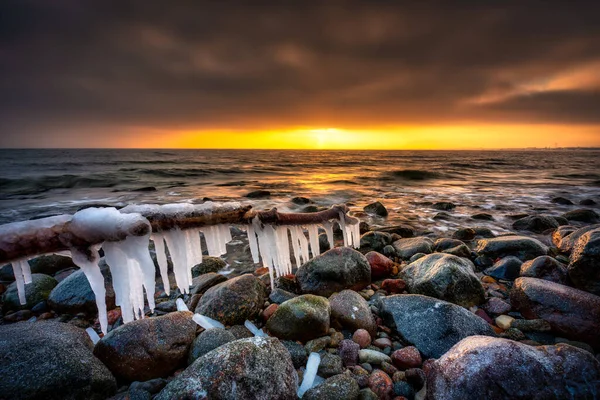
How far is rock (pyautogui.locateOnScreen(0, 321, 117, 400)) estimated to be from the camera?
254 centimetres

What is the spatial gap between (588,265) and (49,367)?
23.9 ft

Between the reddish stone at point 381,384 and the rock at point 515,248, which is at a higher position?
the rock at point 515,248

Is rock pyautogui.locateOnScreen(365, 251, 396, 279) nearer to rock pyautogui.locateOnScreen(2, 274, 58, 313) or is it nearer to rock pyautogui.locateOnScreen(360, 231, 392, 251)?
rock pyautogui.locateOnScreen(360, 231, 392, 251)

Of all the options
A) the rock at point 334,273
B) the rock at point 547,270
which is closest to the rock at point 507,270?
the rock at point 547,270

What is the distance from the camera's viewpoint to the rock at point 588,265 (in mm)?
4289

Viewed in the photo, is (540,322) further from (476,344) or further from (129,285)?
(129,285)

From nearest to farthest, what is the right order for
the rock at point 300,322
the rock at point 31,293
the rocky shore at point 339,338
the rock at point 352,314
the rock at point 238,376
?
1. the rock at point 238,376
2. the rocky shore at point 339,338
3. the rock at point 300,322
4. the rock at point 352,314
5. the rock at point 31,293

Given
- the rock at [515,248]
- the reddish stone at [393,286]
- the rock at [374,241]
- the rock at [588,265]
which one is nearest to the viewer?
the rock at [588,265]

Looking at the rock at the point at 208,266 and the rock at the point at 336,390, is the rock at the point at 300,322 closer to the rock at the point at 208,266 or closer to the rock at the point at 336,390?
the rock at the point at 336,390

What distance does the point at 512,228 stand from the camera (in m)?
10.6

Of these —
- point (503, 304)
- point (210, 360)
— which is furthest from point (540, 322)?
point (210, 360)

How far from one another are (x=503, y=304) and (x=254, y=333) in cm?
409

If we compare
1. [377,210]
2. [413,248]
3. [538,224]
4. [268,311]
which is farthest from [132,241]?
[538,224]

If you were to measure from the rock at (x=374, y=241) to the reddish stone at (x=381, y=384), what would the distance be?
513 centimetres
